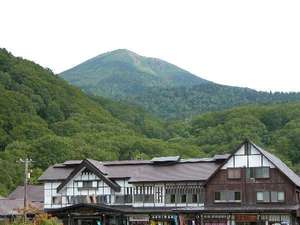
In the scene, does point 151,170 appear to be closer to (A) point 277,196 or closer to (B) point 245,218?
(B) point 245,218

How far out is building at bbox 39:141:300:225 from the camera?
50719mm

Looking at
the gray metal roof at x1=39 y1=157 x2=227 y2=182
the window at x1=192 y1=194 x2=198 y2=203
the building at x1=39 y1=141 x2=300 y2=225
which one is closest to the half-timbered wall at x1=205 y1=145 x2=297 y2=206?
the building at x1=39 y1=141 x2=300 y2=225

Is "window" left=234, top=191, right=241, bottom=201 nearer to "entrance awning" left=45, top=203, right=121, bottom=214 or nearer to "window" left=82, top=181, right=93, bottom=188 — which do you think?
"entrance awning" left=45, top=203, right=121, bottom=214

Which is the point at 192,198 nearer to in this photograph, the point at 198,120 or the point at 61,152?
the point at 61,152

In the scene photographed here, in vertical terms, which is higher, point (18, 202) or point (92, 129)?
point (92, 129)

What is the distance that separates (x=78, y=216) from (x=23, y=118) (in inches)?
2578

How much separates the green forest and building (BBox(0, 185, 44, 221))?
998 cm

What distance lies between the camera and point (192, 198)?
54.2 metres

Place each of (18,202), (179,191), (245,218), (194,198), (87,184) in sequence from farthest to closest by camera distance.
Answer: (18,202), (87,184), (179,191), (194,198), (245,218)

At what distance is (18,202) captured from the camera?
62.8 metres

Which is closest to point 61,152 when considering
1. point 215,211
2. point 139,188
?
point 139,188

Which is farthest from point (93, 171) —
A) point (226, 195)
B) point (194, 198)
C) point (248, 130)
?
point (248, 130)

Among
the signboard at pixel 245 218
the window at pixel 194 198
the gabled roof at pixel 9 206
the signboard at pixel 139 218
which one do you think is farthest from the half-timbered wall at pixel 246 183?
the gabled roof at pixel 9 206

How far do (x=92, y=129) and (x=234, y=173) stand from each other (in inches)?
2931
